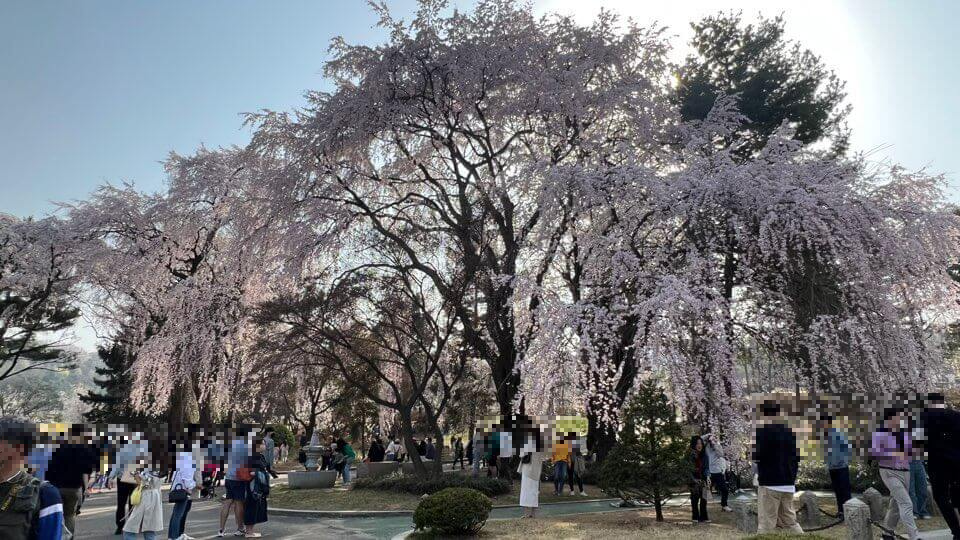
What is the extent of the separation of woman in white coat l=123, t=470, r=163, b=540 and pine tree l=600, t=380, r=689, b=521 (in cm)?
708

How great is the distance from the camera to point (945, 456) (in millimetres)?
6406

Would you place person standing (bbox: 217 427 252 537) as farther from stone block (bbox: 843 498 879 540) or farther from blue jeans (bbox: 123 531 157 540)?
stone block (bbox: 843 498 879 540)

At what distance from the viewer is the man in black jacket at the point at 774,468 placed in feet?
25.7

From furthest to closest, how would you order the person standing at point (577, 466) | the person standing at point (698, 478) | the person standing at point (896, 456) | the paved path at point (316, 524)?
the person standing at point (577, 466), the paved path at point (316, 524), the person standing at point (698, 478), the person standing at point (896, 456)

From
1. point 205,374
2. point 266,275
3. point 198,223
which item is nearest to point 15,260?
point 198,223

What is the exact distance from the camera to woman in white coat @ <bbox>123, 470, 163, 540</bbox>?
8102mm

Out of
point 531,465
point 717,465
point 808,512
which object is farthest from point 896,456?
point 531,465

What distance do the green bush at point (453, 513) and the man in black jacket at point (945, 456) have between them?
Answer: 227 inches

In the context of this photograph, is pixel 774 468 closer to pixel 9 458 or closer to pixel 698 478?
pixel 698 478

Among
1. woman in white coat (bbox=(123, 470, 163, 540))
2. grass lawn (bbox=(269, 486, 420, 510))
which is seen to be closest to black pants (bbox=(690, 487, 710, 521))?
grass lawn (bbox=(269, 486, 420, 510))

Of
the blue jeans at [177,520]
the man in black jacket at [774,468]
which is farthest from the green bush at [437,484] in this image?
the man in black jacket at [774,468]

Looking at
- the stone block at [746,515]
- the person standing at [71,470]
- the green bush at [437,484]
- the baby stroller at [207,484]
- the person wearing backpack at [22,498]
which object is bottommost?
the baby stroller at [207,484]

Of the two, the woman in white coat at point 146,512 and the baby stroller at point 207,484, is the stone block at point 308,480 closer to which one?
the baby stroller at point 207,484

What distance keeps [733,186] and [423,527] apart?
817 centimetres
